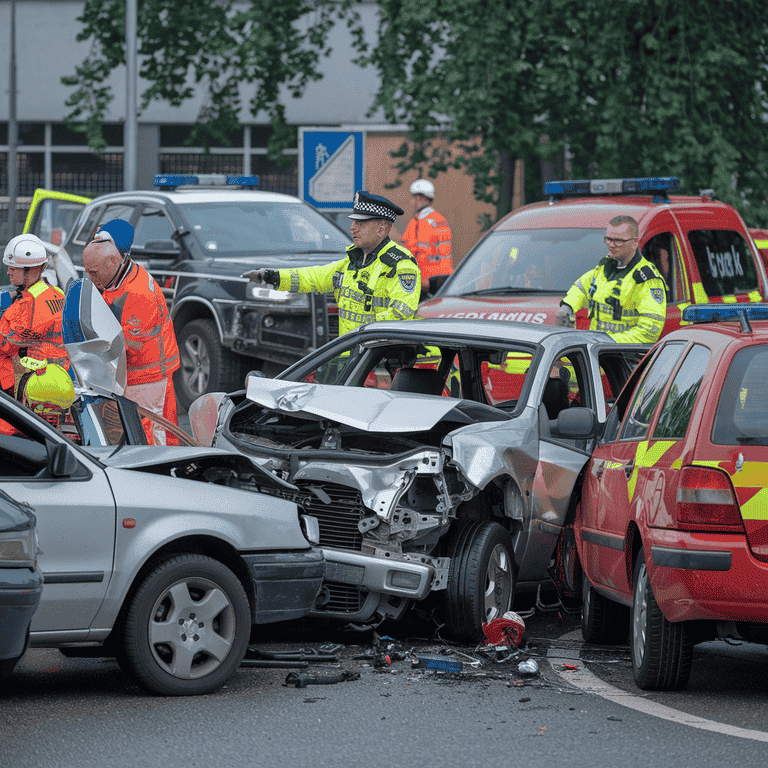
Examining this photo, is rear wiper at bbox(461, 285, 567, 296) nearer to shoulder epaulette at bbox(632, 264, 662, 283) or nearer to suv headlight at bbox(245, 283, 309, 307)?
shoulder epaulette at bbox(632, 264, 662, 283)

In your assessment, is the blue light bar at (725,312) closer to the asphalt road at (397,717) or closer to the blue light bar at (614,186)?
the asphalt road at (397,717)

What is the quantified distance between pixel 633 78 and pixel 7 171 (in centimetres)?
1888

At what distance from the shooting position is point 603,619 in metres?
7.15

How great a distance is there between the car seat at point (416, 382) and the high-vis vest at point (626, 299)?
5.63ft

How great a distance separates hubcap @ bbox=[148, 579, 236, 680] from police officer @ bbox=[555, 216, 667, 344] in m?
4.36

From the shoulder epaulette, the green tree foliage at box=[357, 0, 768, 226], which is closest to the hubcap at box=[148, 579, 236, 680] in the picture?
the shoulder epaulette

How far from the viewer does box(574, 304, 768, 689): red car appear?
5.55 meters

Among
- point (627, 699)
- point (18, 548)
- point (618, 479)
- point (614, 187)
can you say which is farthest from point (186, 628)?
point (614, 187)

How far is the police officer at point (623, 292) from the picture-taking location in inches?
384

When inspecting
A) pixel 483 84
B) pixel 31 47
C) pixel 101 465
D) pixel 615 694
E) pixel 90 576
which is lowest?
pixel 615 694

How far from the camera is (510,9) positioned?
17891 millimetres

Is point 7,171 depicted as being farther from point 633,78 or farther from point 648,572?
point 648,572

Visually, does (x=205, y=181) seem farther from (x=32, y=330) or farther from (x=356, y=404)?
(x=356, y=404)

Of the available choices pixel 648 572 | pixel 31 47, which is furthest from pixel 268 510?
pixel 31 47
